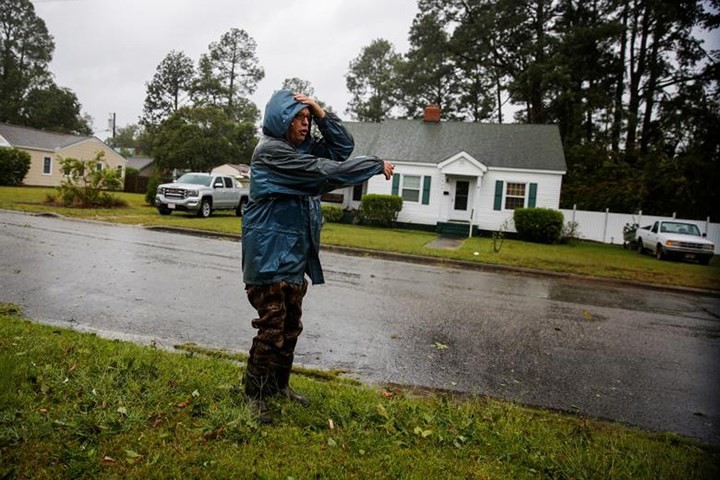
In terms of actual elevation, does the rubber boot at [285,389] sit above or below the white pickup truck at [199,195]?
below

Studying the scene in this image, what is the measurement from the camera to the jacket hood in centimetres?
316

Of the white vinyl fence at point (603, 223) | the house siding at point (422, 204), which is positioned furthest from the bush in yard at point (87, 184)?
the white vinyl fence at point (603, 223)

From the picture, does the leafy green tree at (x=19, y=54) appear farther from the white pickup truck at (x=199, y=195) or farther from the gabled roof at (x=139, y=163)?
the white pickup truck at (x=199, y=195)

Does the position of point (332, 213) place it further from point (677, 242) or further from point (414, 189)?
point (677, 242)

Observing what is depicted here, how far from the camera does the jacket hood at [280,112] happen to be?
10.4ft

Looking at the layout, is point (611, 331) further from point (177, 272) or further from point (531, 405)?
point (177, 272)

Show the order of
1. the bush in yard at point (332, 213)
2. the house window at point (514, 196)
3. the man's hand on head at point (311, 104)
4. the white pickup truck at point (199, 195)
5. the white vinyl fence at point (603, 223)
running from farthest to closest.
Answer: the bush in yard at point (332, 213) → the white vinyl fence at point (603, 223) → the house window at point (514, 196) → the white pickup truck at point (199, 195) → the man's hand on head at point (311, 104)

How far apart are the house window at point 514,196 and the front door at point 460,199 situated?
6.35ft

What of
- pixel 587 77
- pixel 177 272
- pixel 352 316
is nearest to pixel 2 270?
pixel 177 272

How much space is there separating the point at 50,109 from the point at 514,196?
200 feet

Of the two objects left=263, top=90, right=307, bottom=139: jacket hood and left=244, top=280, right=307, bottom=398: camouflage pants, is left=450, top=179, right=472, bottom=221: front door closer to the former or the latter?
left=244, top=280, right=307, bottom=398: camouflage pants

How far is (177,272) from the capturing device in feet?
28.5

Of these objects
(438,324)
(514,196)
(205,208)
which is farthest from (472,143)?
(438,324)

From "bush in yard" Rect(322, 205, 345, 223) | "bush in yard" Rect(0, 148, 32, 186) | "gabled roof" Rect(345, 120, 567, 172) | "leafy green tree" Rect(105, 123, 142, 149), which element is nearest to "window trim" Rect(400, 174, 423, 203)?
"gabled roof" Rect(345, 120, 567, 172)
